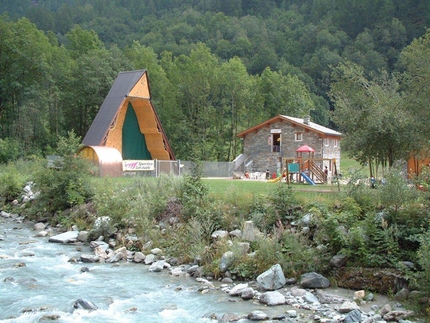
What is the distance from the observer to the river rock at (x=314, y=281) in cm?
1111

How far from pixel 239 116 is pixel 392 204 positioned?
125ft

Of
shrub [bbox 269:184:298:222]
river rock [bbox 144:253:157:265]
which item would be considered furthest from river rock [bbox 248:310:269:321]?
river rock [bbox 144:253:157:265]

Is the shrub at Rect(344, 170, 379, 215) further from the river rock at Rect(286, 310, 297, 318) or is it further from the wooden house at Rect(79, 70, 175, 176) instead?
the wooden house at Rect(79, 70, 175, 176)

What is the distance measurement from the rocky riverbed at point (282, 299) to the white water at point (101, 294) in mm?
148

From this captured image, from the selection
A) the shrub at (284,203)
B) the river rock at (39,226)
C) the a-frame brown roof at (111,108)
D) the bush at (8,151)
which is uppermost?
the a-frame brown roof at (111,108)

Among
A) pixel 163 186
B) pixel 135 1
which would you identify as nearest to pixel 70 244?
pixel 163 186

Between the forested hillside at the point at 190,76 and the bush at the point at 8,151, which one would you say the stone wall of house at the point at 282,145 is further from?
the bush at the point at 8,151

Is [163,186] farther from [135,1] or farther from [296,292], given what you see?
[135,1]

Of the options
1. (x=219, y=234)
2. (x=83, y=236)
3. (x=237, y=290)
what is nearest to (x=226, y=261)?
(x=237, y=290)

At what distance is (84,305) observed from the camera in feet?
33.0

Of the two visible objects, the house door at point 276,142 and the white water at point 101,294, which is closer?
the white water at point 101,294

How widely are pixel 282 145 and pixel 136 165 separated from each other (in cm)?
1286

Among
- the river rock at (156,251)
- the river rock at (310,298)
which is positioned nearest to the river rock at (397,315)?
the river rock at (310,298)

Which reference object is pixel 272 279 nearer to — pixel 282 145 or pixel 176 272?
pixel 176 272
